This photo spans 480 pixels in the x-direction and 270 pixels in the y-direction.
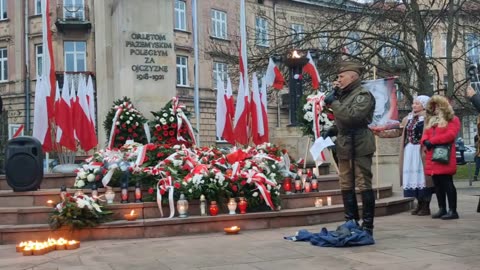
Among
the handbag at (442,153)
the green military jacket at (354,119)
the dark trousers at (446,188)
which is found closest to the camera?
the green military jacket at (354,119)

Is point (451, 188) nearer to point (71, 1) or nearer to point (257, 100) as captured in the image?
point (257, 100)

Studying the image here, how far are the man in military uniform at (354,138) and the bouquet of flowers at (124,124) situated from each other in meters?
5.31

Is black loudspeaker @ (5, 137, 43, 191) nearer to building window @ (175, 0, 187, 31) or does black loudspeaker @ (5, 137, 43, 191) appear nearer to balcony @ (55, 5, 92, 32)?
balcony @ (55, 5, 92, 32)

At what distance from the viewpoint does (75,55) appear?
3581 cm

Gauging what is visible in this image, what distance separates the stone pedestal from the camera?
1167 centimetres

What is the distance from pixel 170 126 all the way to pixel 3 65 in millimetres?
28950

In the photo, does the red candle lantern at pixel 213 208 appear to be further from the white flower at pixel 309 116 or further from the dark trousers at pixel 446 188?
the white flower at pixel 309 116

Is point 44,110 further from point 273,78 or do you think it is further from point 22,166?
point 273,78

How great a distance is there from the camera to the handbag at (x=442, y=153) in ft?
27.6

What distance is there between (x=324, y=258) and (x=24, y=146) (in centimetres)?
525

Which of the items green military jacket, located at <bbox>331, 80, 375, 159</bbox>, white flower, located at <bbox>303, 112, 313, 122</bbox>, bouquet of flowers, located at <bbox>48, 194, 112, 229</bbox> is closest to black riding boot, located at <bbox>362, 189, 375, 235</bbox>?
green military jacket, located at <bbox>331, 80, 375, 159</bbox>

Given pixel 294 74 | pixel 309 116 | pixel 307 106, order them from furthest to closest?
pixel 294 74 < pixel 307 106 < pixel 309 116

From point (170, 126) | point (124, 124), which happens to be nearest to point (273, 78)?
point (170, 126)

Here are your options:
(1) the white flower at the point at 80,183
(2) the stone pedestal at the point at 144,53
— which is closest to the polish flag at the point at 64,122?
(2) the stone pedestal at the point at 144,53
